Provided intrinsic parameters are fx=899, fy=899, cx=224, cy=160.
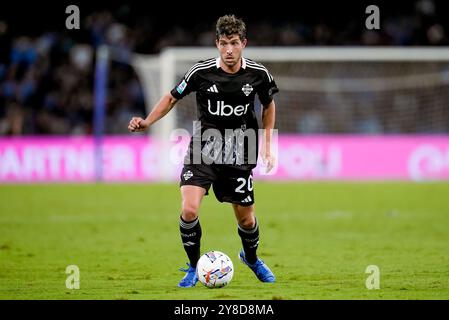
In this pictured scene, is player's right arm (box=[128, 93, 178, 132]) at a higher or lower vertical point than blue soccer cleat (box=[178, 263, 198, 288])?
higher

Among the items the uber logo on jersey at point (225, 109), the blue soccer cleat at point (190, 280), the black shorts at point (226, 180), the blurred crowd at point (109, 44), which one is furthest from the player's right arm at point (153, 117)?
the blurred crowd at point (109, 44)

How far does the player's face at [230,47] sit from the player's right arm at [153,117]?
2.16 ft

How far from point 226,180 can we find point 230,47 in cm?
118

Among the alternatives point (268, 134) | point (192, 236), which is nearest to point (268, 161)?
point (268, 134)

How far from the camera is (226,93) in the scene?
7.93m

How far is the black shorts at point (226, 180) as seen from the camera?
7.92m

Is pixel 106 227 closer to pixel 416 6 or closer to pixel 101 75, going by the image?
pixel 101 75

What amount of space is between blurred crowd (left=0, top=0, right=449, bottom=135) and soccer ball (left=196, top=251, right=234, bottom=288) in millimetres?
15656

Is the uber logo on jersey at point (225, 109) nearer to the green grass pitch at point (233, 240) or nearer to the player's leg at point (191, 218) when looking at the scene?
the player's leg at point (191, 218)

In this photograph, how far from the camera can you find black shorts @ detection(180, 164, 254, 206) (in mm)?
7922

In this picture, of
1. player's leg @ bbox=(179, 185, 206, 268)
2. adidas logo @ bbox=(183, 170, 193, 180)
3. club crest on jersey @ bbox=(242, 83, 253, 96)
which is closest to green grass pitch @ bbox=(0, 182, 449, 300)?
player's leg @ bbox=(179, 185, 206, 268)

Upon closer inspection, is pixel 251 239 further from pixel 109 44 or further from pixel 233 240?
pixel 109 44

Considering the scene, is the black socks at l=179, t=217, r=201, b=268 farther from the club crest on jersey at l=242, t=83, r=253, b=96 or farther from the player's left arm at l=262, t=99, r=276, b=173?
the club crest on jersey at l=242, t=83, r=253, b=96
